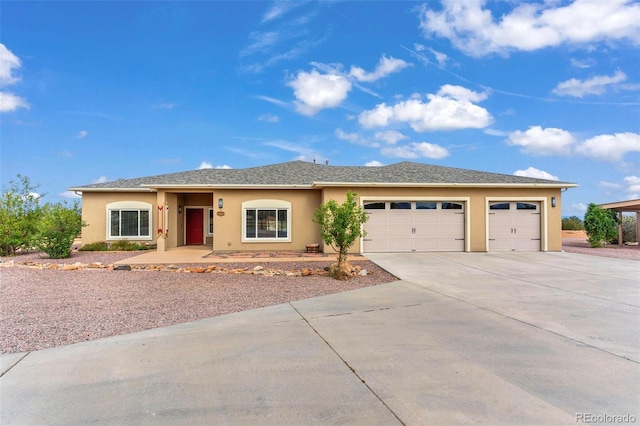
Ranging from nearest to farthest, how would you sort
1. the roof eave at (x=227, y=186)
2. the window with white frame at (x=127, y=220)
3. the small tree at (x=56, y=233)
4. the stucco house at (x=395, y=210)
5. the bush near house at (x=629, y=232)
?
the small tree at (x=56, y=233) < the stucco house at (x=395, y=210) < the roof eave at (x=227, y=186) < the window with white frame at (x=127, y=220) < the bush near house at (x=629, y=232)

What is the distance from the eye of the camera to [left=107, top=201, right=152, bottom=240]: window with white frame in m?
18.6

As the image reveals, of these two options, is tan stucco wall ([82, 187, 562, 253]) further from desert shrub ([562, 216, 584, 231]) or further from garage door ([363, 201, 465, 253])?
desert shrub ([562, 216, 584, 231])

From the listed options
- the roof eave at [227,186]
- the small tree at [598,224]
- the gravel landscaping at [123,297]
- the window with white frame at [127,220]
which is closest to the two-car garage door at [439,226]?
the roof eave at [227,186]

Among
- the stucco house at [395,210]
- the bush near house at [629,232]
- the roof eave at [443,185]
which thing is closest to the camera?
the roof eave at [443,185]

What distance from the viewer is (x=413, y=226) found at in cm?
1625

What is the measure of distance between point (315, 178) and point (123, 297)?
1188 centimetres

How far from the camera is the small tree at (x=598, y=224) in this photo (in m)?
19.0

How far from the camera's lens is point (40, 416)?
3082mm

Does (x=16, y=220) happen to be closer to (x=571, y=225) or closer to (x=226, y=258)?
(x=226, y=258)

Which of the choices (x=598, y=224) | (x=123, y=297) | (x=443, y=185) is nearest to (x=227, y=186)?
(x=123, y=297)

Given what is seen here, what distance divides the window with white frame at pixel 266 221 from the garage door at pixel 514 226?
31.3 ft

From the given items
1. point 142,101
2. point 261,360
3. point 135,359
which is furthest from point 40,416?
point 142,101

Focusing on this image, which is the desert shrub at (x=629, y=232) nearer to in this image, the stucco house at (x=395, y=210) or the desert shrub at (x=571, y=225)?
the desert shrub at (x=571, y=225)

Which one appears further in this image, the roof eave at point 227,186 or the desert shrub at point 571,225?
the desert shrub at point 571,225
